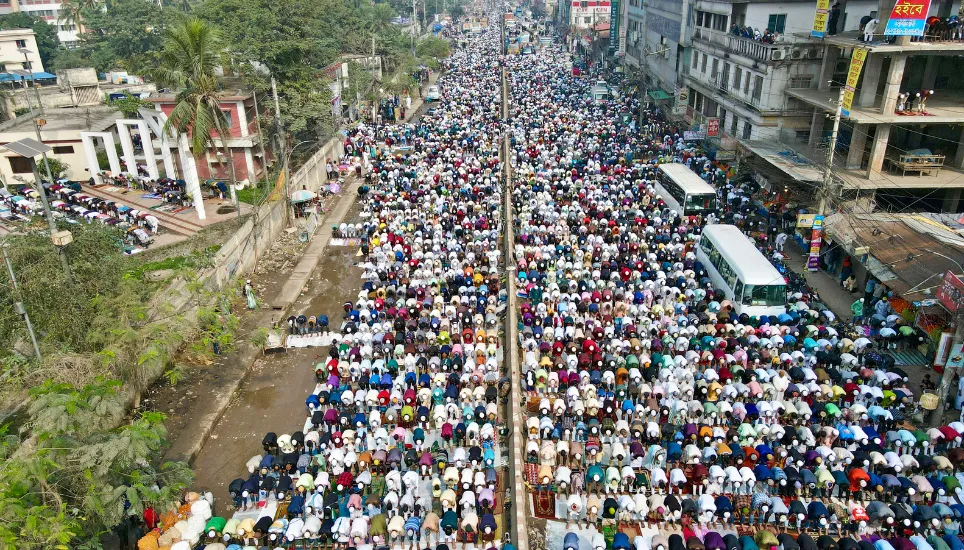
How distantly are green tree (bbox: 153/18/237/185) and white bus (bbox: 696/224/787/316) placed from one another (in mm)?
21041

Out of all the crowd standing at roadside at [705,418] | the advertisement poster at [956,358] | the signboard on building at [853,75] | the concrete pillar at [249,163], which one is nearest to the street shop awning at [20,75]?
the concrete pillar at [249,163]

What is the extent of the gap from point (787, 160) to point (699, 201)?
4437 millimetres

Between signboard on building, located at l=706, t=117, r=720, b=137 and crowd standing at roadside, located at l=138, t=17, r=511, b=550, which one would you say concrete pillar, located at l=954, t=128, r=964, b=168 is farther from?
crowd standing at roadside, located at l=138, t=17, r=511, b=550

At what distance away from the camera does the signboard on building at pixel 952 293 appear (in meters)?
17.4

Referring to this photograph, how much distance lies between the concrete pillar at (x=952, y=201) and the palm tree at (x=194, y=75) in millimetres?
30660

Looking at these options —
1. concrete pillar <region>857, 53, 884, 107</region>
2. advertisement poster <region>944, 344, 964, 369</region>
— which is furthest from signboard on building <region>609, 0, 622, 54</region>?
advertisement poster <region>944, 344, 964, 369</region>

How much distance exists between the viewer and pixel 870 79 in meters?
27.9

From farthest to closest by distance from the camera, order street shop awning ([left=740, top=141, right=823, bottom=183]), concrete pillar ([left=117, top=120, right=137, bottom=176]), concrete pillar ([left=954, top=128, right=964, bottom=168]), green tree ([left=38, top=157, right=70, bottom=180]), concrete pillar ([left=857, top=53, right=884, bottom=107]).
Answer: green tree ([left=38, top=157, right=70, bottom=180]) → concrete pillar ([left=117, top=120, right=137, bottom=176]) → street shop awning ([left=740, top=141, right=823, bottom=183]) → concrete pillar ([left=857, top=53, right=884, bottom=107]) → concrete pillar ([left=954, top=128, right=964, bottom=168])

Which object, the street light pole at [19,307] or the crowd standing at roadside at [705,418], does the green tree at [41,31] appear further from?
the crowd standing at roadside at [705,418]

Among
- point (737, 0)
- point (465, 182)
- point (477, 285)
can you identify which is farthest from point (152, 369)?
point (737, 0)

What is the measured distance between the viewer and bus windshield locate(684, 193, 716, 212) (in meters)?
30.0

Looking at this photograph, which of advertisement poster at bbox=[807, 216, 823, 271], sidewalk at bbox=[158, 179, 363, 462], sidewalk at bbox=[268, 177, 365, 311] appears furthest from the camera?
sidewalk at bbox=[268, 177, 365, 311]

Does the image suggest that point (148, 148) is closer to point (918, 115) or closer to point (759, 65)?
point (759, 65)

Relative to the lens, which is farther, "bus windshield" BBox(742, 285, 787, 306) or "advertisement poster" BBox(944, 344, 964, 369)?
"bus windshield" BBox(742, 285, 787, 306)
